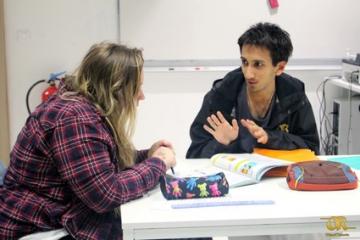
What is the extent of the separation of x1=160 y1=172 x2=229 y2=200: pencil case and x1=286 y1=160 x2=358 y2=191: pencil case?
0.68 ft

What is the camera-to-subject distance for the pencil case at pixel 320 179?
1.51 m

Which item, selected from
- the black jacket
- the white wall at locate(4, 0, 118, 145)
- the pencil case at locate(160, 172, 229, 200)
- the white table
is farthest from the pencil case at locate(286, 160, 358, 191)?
the white wall at locate(4, 0, 118, 145)

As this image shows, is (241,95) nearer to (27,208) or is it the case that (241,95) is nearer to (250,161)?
(250,161)

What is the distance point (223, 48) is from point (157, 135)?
771 mm

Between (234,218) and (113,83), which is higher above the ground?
(113,83)

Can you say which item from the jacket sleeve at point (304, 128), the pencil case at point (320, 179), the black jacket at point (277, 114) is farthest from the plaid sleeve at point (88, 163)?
the jacket sleeve at point (304, 128)

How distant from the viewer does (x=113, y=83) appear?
1.44m

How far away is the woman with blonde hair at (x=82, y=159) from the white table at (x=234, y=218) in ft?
0.31

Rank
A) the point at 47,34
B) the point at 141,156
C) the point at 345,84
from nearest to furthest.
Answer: the point at 141,156
the point at 345,84
the point at 47,34

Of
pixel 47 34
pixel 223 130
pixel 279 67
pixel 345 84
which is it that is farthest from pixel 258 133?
pixel 47 34

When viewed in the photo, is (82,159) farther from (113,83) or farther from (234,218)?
(234,218)

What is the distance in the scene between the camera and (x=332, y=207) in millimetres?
1354

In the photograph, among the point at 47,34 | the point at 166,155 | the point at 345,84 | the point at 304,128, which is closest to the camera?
the point at 166,155

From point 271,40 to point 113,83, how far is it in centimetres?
95
